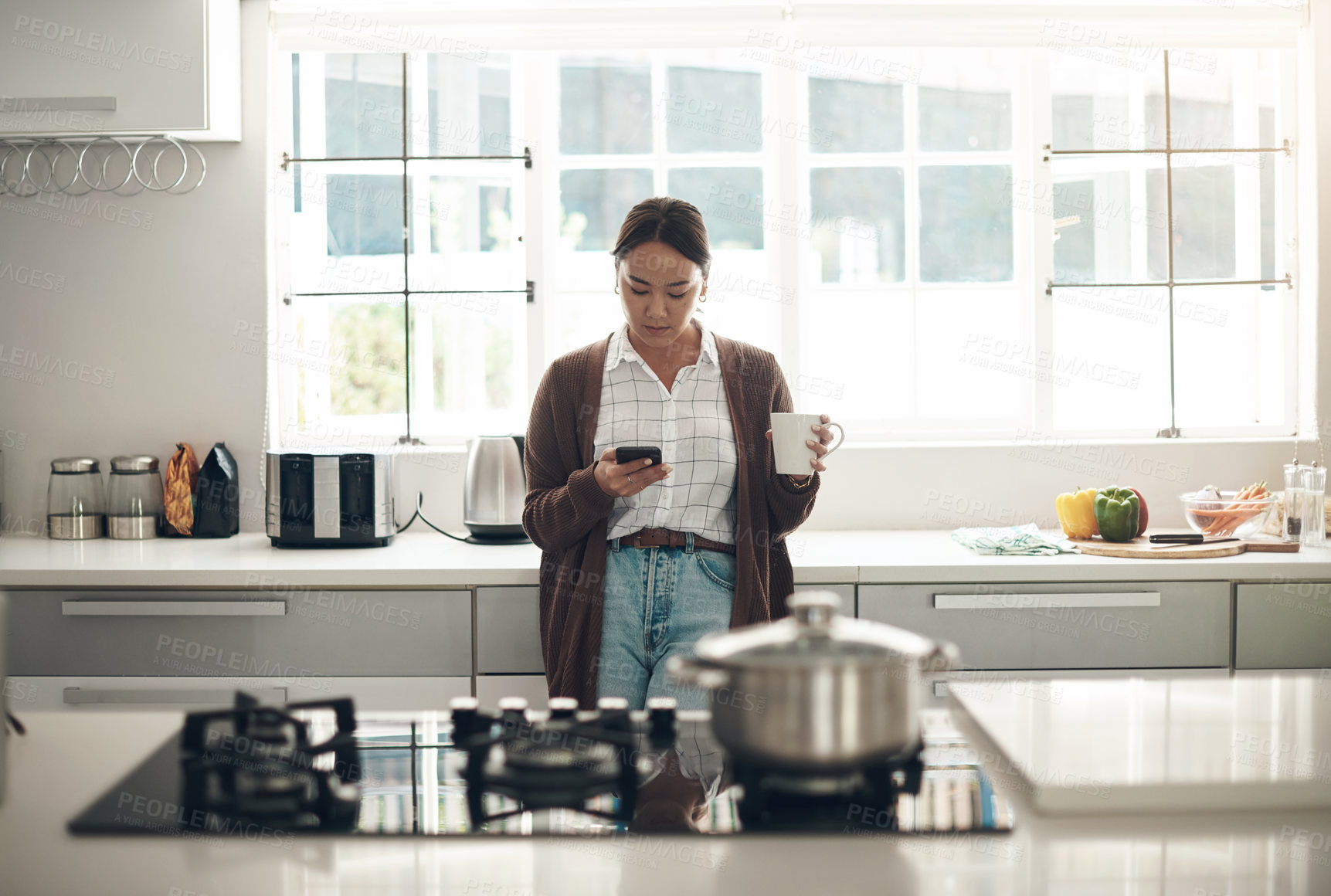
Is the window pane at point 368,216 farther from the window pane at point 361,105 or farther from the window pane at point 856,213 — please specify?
the window pane at point 856,213

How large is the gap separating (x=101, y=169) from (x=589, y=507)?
188cm

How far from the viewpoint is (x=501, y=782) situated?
969mm

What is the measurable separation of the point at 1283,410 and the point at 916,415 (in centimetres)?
97

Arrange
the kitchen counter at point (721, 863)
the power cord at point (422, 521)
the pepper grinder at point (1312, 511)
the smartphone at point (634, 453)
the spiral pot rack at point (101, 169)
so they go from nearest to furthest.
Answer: the kitchen counter at point (721, 863) → the smartphone at point (634, 453) → the pepper grinder at point (1312, 511) → the power cord at point (422, 521) → the spiral pot rack at point (101, 169)

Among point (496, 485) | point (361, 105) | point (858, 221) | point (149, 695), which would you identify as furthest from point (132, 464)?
point (858, 221)

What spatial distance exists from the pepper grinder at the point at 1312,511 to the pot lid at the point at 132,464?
2793 millimetres

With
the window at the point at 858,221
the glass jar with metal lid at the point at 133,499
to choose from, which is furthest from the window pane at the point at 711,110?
the glass jar with metal lid at the point at 133,499

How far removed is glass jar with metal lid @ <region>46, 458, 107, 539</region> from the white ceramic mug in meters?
1.90

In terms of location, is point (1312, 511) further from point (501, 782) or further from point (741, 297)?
point (501, 782)

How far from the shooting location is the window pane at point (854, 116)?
294 centimetres

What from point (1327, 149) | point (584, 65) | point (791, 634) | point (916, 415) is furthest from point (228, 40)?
point (1327, 149)

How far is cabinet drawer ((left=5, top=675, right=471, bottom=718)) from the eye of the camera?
7.41ft

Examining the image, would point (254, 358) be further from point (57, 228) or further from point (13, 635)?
point (13, 635)

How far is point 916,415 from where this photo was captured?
300cm
